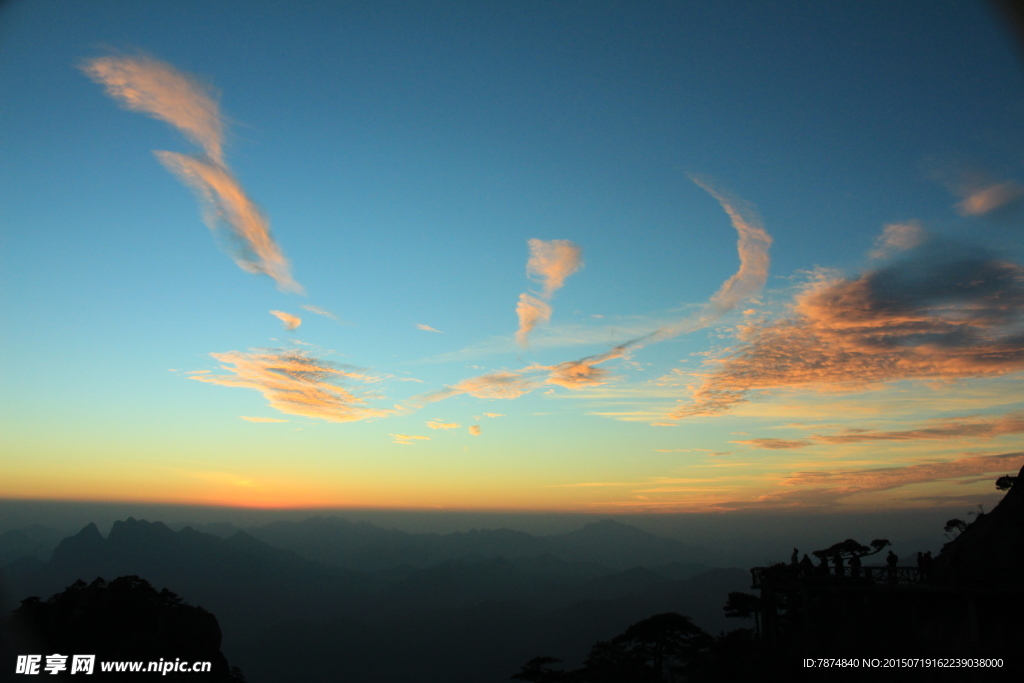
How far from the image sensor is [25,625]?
189ft

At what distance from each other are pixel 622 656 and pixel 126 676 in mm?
47094

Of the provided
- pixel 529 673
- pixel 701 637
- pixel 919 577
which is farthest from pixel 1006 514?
pixel 529 673

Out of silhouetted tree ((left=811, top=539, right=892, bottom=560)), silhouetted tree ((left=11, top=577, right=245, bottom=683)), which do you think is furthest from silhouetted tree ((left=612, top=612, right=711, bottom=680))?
silhouetted tree ((left=11, top=577, right=245, bottom=683))

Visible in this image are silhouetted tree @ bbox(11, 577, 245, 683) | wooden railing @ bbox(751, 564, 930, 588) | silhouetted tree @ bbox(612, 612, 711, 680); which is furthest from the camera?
silhouetted tree @ bbox(612, 612, 711, 680)

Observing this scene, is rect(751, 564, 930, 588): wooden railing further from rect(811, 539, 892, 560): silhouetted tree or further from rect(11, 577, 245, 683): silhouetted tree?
rect(11, 577, 245, 683): silhouetted tree

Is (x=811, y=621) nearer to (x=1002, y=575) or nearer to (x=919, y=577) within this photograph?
(x=919, y=577)

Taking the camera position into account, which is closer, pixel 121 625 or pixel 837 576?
pixel 837 576

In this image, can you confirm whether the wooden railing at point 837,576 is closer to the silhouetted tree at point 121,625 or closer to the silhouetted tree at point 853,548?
the silhouetted tree at point 853,548

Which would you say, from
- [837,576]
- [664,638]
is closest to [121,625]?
[664,638]

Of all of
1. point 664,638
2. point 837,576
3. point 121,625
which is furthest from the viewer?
point 664,638

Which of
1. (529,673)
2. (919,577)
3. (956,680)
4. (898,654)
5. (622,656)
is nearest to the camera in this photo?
(956,680)

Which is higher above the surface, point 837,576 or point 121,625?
point 837,576

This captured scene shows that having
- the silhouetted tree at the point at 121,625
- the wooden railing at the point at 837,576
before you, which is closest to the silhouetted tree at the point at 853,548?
the wooden railing at the point at 837,576

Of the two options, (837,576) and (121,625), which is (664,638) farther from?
(121,625)
